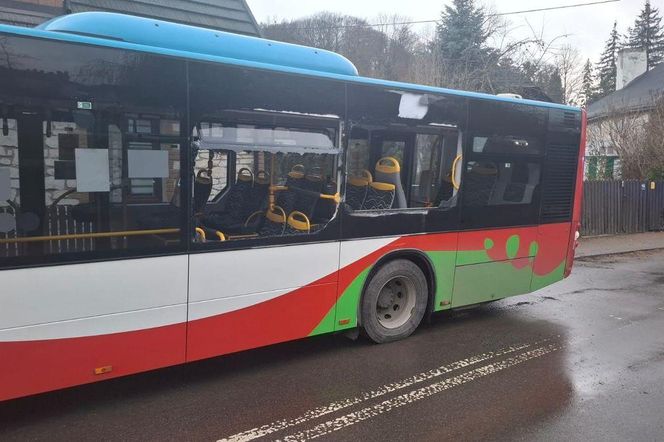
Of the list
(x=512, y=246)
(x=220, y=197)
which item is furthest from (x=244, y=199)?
(x=512, y=246)

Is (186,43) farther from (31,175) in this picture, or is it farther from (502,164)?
(502,164)

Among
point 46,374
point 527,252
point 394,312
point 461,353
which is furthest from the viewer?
point 527,252

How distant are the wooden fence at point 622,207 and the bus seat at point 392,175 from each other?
38.7 feet

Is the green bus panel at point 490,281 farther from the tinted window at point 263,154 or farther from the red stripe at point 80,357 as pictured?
the red stripe at point 80,357

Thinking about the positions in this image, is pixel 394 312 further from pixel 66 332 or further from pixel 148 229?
pixel 66 332

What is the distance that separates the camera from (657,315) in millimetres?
7020

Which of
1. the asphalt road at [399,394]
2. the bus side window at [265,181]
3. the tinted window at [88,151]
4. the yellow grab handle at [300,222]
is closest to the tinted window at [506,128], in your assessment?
the bus side window at [265,181]

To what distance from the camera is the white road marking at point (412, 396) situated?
143 inches

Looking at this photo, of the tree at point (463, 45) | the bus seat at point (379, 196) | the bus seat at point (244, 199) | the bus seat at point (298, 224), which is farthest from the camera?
the tree at point (463, 45)

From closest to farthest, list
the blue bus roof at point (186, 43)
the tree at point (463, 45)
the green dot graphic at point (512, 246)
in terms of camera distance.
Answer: the blue bus roof at point (186, 43)
the green dot graphic at point (512, 246)
the tree at point (463, 45)

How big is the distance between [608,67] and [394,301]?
206 feet

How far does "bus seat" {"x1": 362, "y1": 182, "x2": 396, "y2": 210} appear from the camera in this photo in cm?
520

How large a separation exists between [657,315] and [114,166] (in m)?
7.01

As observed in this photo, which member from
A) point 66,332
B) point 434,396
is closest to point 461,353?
point 434,396
